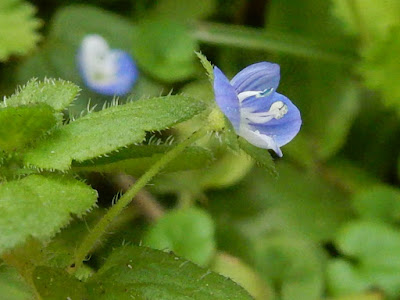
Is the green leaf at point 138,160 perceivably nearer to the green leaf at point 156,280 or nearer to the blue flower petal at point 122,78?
the green leaf at point 156,280

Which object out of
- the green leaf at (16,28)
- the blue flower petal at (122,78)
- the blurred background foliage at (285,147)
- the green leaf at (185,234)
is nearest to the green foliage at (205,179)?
the blurred background foliage at (285,147)

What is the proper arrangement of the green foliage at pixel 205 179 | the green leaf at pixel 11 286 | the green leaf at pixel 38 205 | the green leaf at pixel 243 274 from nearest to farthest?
the green leaf at pixel 38 205 < the green leaf at pixel 11 286 < the green leaf at pixel 243 274 < the green foliage at pixel 205 179

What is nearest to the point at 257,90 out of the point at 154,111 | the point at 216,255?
the point at 154,111

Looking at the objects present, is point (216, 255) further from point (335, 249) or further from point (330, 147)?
point (330, 147)

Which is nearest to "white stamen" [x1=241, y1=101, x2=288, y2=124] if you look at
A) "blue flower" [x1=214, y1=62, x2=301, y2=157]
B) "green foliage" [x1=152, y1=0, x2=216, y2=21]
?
"blue flower" [x1=214, y1=62, x2=301, y2=157]

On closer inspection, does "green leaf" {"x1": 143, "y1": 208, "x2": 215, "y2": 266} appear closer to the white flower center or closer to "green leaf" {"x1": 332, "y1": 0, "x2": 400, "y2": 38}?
the white flower center
